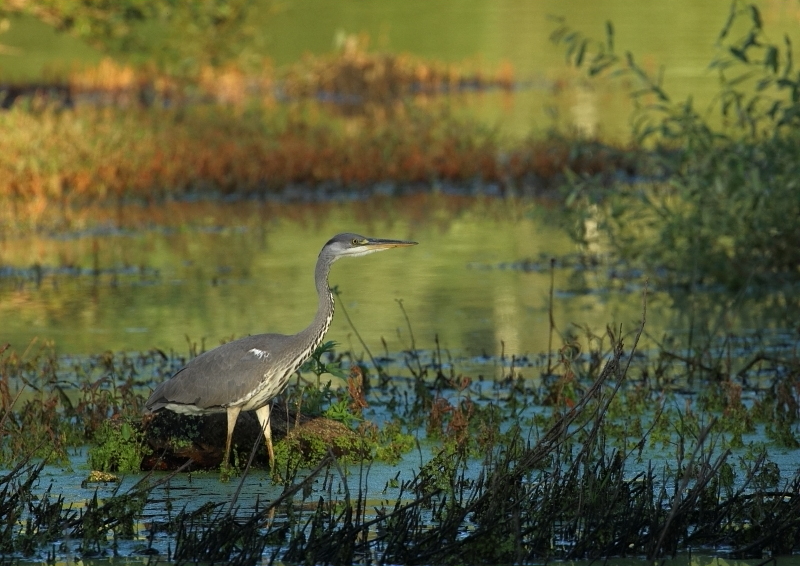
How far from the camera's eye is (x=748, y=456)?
7422 millimetres

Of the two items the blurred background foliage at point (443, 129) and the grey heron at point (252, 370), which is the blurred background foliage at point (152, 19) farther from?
the grey heron at point (252, 370)

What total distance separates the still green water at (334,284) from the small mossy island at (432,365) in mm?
95

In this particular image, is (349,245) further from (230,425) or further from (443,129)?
(443,129)

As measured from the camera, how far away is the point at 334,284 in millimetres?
13578

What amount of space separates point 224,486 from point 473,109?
22866 millimetres

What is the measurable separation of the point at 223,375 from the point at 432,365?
10.7ft

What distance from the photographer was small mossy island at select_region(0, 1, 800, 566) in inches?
228

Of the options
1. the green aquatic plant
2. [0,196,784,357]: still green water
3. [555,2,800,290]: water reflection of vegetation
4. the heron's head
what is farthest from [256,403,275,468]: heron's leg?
[555,2,800,290]: water reflection of vegetation

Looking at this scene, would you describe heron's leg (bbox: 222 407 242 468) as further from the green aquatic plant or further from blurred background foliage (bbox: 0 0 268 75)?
blurred background foliage (bbox: 0 0 268 75)

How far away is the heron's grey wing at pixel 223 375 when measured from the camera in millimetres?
6730

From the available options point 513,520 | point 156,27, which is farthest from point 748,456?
point 156,27

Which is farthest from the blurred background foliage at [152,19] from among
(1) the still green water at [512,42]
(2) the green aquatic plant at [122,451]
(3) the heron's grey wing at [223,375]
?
(3) the heron's grey wing at [223,375]

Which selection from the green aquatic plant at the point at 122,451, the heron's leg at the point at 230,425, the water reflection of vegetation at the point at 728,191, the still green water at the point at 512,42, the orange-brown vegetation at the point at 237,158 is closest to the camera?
the heron's leg at the point at 230,425

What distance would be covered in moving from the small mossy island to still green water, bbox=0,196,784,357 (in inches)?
3.8
